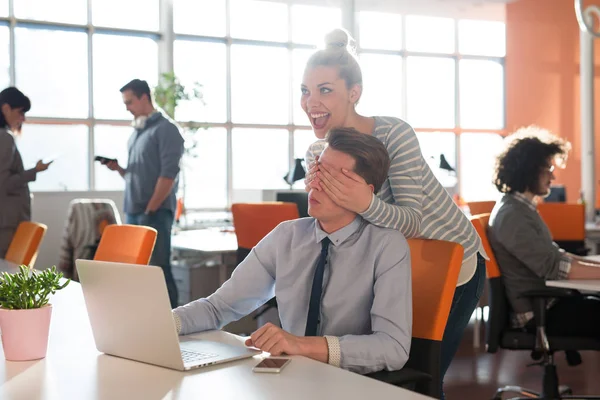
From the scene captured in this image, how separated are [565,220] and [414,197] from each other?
3421mm

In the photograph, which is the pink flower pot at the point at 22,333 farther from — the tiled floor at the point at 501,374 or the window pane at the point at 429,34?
the window pane at the point at 429,34

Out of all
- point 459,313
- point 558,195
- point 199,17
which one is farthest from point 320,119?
point 199,17

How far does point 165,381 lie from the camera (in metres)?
1.43

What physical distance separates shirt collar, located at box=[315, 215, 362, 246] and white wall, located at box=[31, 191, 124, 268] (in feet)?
21.3

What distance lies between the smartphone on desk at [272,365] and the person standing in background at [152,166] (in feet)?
11.4

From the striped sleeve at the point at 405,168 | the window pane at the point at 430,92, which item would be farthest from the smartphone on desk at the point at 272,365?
the window pane at the point at 430,92

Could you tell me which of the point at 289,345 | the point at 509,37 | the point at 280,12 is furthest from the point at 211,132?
the point at 289,345

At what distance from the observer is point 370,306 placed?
73.7 inches

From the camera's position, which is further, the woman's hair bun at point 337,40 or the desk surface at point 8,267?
the desk surface at point 8,267

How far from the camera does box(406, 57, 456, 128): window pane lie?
Answer: 12.1 metres

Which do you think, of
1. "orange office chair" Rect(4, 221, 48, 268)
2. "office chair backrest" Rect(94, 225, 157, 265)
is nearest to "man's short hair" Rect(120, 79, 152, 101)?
"orange office chair" Rect(4, 221, 48, 268)

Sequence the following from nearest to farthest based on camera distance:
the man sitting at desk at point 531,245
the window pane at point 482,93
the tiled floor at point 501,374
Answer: the man sitting at desk at point 531,245 → the tiled floor at point 501,374 → the window pane at point 482,93

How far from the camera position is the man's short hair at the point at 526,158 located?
11.7 feet

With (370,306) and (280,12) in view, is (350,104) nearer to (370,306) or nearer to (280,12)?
(370,306)
